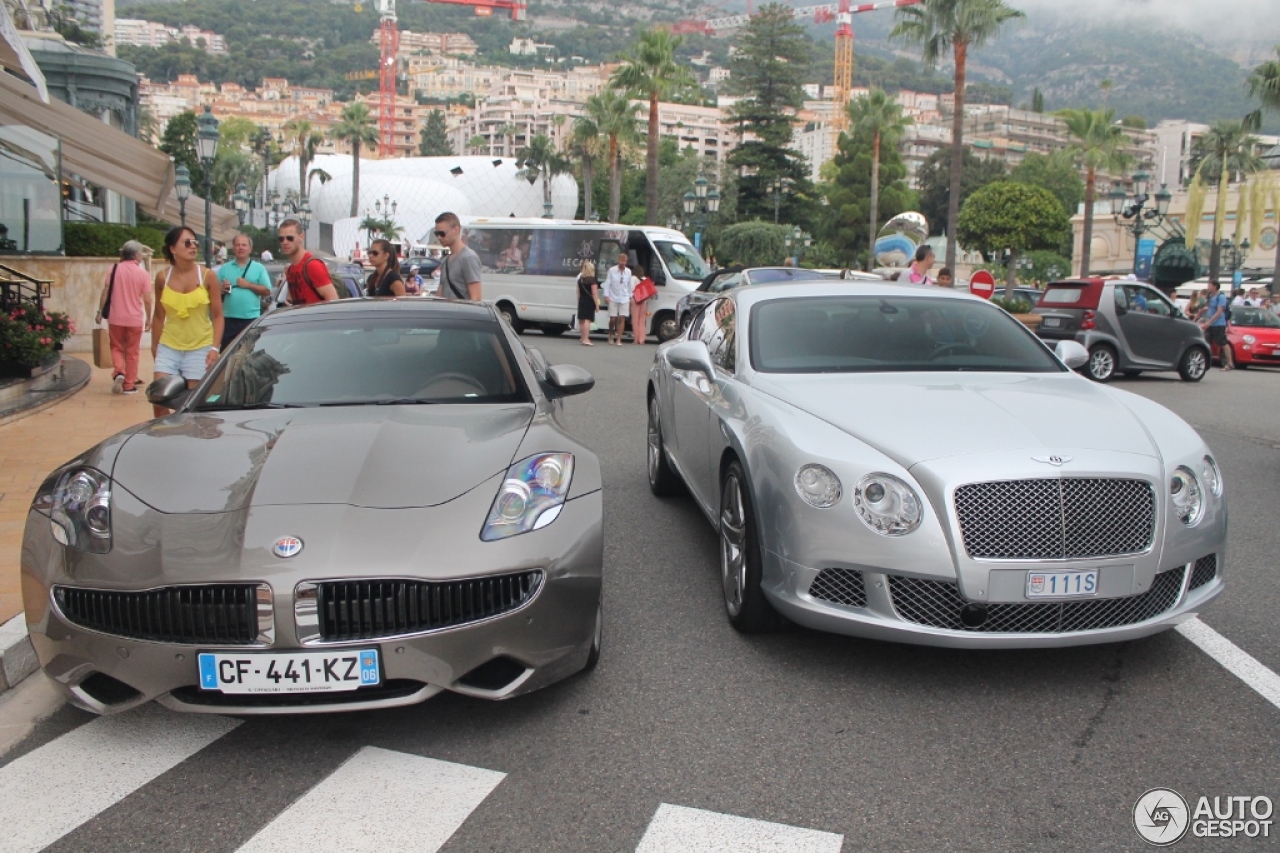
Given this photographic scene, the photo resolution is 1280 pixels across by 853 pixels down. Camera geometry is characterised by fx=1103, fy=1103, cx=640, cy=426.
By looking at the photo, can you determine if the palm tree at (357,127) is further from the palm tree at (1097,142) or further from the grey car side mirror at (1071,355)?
the grey car side mirror at (1071,355)

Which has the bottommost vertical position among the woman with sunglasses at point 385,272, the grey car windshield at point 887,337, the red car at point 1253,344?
the red car at point 1253,344

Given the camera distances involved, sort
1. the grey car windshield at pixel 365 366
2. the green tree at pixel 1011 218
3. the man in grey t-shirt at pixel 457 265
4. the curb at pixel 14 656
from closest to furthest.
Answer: the curb at pixel 14 656 < the grey car windshield at pixel 365 366 < the man in grey t-shirt at pixel 457 265 < the green tree at pixel 1011 218

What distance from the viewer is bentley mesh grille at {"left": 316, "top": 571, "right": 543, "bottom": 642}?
334 centimetres

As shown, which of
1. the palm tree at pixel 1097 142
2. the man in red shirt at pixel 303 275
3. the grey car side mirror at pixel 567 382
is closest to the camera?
the grey car side mirror at pixel 567 382

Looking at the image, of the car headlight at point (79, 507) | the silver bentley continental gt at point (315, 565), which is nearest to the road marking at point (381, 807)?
the silver bentley continental gt at point (315, 565)

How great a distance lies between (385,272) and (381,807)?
6.83 meters

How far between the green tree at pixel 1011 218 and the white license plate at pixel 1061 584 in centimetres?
6965

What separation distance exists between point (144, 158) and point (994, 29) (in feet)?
82.8

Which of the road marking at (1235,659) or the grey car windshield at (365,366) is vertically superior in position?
the grey car windshield at (365,366)

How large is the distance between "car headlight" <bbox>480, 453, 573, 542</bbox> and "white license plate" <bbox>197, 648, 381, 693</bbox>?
22.4 inches

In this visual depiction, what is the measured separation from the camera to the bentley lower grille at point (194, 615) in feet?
10.9

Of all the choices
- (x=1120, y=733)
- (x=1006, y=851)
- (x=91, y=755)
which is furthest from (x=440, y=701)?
(x=1120, y=733)

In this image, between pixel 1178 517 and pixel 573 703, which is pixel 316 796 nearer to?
pixel 573 703

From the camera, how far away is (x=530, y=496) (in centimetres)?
382
